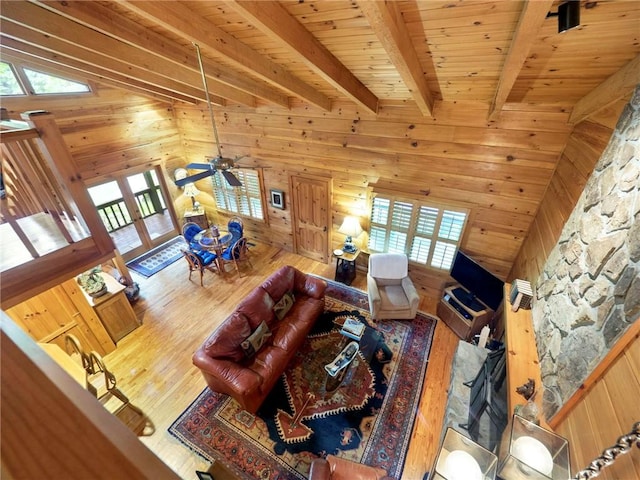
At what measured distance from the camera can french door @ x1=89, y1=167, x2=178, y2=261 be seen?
622 cm

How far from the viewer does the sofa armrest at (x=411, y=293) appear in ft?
14.2

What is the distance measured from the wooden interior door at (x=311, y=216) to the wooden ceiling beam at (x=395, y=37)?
105 inches

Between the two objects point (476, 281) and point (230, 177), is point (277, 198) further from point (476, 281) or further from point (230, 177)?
point (476, 281)

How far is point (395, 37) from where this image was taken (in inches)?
72.2

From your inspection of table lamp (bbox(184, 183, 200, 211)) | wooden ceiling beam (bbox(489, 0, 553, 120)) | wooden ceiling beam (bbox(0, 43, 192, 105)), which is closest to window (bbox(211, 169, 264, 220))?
table lamp (bbox(184, 183, 200, 211))

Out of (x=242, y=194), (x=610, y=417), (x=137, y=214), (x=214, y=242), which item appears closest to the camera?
(x=610, y=417)

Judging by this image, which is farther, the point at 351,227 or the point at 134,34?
the point at 351,227

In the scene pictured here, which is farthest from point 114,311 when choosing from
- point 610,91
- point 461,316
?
point 610,91

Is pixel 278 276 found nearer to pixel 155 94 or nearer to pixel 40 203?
pixel 40 203

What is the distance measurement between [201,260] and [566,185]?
553 cm

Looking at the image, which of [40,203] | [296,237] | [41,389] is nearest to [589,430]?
[41,389]

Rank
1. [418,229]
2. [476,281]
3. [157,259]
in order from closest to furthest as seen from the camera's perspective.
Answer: [476,281]
[418,229]
[157,259]

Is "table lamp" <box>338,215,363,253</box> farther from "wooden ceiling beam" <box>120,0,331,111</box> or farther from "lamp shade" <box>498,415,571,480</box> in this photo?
"lamp shade" <box>498,415,571,480</box>

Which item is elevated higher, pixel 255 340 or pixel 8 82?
pixel 8 82
